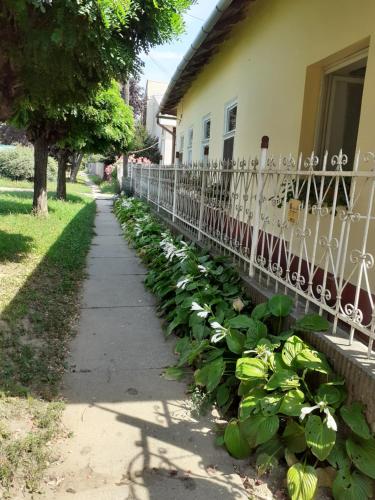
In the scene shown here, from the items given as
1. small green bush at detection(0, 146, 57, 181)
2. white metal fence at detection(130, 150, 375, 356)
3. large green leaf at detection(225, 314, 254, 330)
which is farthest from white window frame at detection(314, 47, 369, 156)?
small green bush at detection(0, 146, 57, 181)

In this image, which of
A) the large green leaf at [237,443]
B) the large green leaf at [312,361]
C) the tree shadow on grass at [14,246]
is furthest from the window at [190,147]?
the large green leaf at [237,443]

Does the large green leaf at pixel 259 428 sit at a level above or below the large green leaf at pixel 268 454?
above

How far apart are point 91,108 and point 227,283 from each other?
299 inches

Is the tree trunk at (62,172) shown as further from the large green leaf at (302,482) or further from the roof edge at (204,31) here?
the large green leaf at (302,482)

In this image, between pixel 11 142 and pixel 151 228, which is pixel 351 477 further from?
pixel 11 142

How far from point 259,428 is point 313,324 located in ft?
2.30

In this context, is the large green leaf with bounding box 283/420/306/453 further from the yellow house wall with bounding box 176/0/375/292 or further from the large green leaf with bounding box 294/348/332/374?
the yellow house wall with bounding box 176/0/375/292

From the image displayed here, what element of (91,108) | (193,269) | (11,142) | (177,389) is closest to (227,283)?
(193,269)

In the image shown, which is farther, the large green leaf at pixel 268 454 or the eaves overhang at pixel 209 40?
the eaves overhang at pixel 209 40

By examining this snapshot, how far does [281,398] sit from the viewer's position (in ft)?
7.50

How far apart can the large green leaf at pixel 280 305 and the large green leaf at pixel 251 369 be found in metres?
0.48

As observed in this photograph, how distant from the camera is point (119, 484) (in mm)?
2146

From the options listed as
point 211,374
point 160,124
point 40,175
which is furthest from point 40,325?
point 160,124

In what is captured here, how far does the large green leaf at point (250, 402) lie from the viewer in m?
2.30
